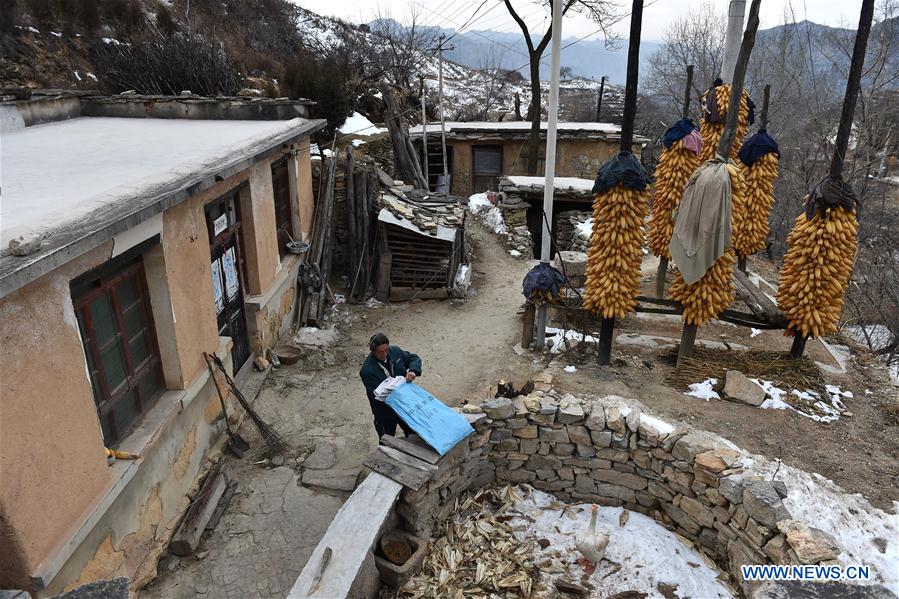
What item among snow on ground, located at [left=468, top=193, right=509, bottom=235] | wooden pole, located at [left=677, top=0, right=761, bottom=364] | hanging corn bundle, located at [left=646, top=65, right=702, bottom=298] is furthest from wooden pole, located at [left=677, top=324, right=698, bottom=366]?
snow on ground, located at [left=468, top=193, right=509, bottom=235]

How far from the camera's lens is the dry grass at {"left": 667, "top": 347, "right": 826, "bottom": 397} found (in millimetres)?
7473

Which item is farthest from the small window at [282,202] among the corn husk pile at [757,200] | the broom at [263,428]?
the corn husk pile at [757,200]

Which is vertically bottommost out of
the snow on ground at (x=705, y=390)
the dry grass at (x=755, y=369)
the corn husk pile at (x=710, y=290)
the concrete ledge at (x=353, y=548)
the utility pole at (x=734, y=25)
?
the snow on ground at (x=705, y=390)

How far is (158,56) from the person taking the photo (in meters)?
14.8

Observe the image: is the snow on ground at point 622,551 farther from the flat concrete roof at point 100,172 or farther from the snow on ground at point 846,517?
the flat concrete roof at point 100,172

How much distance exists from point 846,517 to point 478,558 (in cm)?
348

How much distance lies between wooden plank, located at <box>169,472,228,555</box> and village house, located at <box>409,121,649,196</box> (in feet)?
50.5

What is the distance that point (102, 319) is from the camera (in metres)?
4.76

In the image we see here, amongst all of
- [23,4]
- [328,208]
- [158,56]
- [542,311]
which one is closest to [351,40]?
[23,4]

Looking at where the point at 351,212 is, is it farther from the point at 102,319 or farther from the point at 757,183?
the point at 757,183

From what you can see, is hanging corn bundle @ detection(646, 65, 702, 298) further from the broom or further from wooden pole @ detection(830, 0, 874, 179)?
the broom

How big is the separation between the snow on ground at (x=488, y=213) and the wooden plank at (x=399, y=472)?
35.7ft

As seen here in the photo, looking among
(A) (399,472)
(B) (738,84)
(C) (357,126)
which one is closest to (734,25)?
(B) (738,84)

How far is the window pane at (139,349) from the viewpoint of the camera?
525 cm
